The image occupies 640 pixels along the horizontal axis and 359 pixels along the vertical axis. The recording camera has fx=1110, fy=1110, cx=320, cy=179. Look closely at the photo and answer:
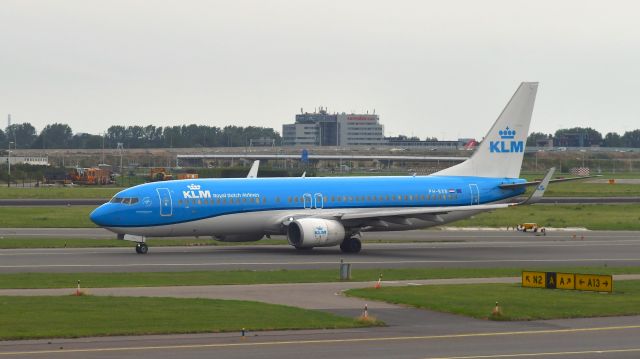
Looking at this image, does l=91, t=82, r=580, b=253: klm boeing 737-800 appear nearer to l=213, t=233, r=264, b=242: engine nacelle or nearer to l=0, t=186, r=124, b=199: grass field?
l=213, t=233, r=264, b=242: engine nacelle

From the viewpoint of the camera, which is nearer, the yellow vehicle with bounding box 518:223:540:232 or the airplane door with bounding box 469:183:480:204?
the airplane door with bounding box 469:183:480:204

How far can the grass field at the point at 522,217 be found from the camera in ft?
254

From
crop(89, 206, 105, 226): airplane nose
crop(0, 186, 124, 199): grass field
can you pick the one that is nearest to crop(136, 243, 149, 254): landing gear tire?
crop(89, 206, 105, 226): airplane nose

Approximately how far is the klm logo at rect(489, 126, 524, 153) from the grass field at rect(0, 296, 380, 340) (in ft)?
107

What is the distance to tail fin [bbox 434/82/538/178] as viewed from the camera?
6469 cm

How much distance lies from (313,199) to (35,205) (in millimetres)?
44441

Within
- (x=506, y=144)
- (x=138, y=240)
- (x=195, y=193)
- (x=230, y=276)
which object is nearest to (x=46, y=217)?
(x=138, y=240)

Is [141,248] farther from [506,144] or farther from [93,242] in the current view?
[506,144]

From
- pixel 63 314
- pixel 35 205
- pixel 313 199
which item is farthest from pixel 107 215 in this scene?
pixel 35 205

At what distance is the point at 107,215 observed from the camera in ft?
179

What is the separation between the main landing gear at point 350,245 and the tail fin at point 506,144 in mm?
8851

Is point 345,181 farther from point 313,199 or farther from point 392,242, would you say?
point 392,242

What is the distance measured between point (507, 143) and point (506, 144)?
3.3 inches

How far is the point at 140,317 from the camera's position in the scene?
1256 inches
